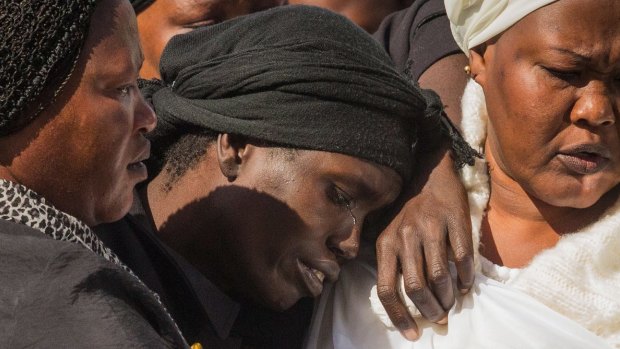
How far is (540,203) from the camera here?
→ 2.69 meters

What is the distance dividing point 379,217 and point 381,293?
0.32m

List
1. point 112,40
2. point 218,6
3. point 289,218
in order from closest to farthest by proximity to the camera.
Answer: point 112,40 → point 289,218 → point 218,6

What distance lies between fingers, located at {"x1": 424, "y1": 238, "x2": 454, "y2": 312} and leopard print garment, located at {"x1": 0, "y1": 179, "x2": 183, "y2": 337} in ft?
2.87

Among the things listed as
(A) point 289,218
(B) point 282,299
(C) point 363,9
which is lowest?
(C) point 363,9

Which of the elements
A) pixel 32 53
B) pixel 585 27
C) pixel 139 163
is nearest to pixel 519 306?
pixel 585 27

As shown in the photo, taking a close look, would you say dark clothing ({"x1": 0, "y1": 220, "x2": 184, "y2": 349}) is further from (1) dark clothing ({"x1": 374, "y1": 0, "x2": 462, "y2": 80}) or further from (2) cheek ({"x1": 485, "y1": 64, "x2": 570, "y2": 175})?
(1) dark clothing ({"x1": 374, "y1": 0, "x2": 462, "y2": 80})

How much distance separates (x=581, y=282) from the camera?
92.9 inches

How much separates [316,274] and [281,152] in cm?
37

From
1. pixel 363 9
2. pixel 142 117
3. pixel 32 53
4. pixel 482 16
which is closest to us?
pixel 32 53

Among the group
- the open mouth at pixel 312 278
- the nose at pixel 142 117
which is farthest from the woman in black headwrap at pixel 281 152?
the nose at pixel 142 117

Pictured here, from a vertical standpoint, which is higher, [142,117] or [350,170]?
[142,117]

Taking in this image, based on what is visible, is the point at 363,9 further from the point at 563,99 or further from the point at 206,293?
the point at 206,293

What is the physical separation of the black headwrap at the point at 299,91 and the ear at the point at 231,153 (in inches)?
1.8

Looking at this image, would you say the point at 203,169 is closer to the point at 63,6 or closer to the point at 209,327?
the point at 209,327
